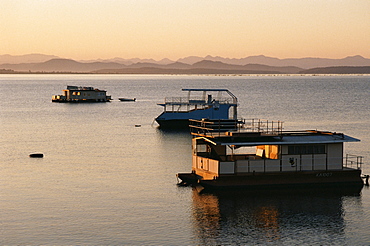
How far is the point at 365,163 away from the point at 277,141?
58.4 feet

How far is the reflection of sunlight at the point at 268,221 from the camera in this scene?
37.4m

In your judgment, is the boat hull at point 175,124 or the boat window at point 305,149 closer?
the boat window at point 305,149

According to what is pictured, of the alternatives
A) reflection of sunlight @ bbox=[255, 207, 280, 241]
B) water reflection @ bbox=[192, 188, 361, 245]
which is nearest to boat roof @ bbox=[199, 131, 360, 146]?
water reflection @ bbox=[192, 188, 361, 245]

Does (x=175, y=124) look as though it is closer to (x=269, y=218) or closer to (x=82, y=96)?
(x=269, y=218)

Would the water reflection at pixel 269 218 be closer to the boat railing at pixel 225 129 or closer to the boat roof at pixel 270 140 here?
the boat roof at pixel 270 140

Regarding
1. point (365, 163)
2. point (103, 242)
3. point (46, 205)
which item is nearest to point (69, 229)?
point (103, 242)

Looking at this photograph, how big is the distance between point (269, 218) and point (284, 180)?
7.14m

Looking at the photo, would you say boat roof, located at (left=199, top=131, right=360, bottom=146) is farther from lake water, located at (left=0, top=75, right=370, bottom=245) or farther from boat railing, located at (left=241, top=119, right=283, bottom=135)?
lake water, located at (left=0, top=75, right=370, bottom=245)

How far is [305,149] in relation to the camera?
48812 mm

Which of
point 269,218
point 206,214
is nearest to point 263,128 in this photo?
point 206,214

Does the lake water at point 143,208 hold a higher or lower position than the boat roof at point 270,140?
lower

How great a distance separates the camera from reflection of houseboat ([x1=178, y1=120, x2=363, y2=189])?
154ft

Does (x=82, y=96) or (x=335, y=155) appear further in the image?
(x=82, y=96)

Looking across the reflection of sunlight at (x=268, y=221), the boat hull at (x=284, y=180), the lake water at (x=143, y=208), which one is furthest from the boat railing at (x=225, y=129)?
the reflection of sunlight at (x=268, y=221)
